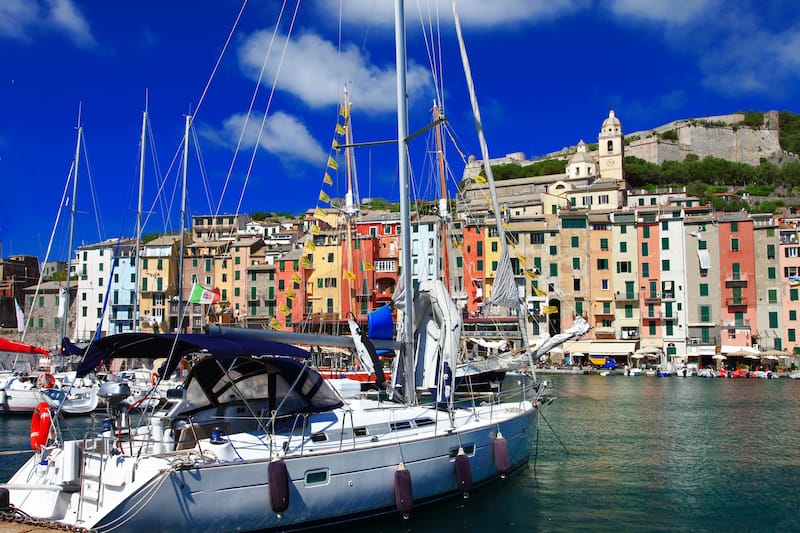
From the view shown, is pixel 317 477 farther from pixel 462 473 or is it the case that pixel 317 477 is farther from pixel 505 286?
pixel 505 286

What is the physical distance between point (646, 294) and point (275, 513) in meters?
68.8

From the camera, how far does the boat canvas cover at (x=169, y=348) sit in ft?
44.3

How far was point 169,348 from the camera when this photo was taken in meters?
14.9

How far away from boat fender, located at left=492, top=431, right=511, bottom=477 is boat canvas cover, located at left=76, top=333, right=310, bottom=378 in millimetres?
5447

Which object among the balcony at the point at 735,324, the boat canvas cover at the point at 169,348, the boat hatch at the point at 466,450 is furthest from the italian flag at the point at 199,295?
the balcony at the point at 735,324

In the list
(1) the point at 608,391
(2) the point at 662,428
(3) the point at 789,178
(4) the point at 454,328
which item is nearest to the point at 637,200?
(3) the point at 789,178

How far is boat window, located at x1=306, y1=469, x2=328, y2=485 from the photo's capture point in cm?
1350

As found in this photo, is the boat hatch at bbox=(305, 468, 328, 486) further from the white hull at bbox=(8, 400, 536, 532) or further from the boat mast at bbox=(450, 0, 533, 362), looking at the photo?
the boat mast at bbox=(450, 0, 533, 362)

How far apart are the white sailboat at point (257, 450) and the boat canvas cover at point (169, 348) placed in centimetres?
3

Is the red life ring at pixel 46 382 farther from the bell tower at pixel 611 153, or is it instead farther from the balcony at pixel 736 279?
the bell tower at pixel 611 153

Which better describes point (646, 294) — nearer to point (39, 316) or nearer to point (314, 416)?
point (314, 416)

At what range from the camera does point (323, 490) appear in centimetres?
1366

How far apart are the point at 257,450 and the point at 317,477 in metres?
1.22

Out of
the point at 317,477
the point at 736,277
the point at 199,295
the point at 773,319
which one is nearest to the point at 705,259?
the point at 736,277
